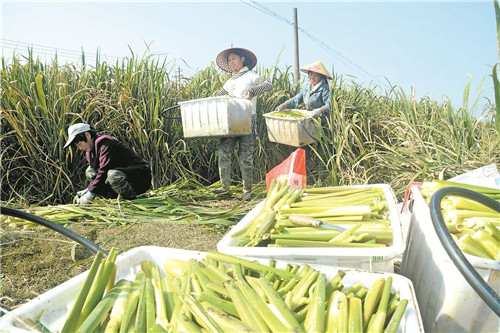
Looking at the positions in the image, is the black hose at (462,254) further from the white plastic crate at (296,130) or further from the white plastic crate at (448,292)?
the white plastic crate at (296,130)

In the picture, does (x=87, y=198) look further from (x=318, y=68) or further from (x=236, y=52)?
(x=318, y=68)

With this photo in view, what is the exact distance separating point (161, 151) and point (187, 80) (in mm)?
1505

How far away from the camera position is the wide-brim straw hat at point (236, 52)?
18.4ft

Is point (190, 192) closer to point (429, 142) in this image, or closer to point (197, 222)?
point (197, 222)

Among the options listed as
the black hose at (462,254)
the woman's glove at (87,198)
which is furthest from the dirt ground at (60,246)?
the black hose at (462,254)

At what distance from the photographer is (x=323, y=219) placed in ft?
5.82

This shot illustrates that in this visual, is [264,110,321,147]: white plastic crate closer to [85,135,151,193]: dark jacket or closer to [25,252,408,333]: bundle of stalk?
[85,135,151,193]: dark jacket

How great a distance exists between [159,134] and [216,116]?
4.00 ft

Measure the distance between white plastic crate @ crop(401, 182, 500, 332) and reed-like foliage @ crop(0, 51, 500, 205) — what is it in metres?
2.16

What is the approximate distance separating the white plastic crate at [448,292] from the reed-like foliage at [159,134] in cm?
216

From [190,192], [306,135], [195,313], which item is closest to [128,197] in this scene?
[190,192]

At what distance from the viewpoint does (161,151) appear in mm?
5363

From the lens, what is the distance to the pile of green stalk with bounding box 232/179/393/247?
1.55 meters

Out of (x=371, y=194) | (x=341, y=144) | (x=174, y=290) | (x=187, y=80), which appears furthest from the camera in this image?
(x=187, y=80)
